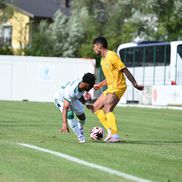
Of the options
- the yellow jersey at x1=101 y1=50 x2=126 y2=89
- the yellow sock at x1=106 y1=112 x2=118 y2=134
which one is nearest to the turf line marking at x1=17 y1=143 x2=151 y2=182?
the yellow sock at x1=106 y1=112 x2=118 y2=134

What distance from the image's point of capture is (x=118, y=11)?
72.9 metres

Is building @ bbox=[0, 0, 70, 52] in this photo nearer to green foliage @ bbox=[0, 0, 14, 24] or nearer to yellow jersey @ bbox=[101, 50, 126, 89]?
green foliage @ bbox=[0, 0, 14, 24]

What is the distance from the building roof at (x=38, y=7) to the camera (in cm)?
7445

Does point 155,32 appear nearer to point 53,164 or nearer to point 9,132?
point 9,132

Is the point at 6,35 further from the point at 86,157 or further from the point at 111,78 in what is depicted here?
the point at 86,157

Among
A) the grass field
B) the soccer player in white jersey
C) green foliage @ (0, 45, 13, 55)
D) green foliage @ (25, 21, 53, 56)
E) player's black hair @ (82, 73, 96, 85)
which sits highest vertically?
green foliage @ (25, 21, 53, 56)

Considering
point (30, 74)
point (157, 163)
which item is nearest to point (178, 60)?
point (30, 74)

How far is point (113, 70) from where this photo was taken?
14.2 metres

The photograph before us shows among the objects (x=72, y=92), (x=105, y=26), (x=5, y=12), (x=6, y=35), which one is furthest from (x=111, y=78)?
(x=6, y=35)

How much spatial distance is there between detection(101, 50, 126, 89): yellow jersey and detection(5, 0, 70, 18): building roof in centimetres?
5831

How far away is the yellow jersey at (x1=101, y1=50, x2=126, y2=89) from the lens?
14117 mm

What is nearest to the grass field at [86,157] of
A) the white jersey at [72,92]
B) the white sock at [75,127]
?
the white sock at [75,127]

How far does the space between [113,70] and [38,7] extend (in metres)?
64.0

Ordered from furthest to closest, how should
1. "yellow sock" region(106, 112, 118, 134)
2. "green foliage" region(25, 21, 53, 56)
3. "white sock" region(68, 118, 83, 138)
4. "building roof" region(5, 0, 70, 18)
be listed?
"building roof" region(5, 0, 70, 18) < "green foliage" region(25, 21, 53, 56) < "yellow sock" region(106, 112, 118, 134) < "white sock" region(68, 118, 83, 138)
